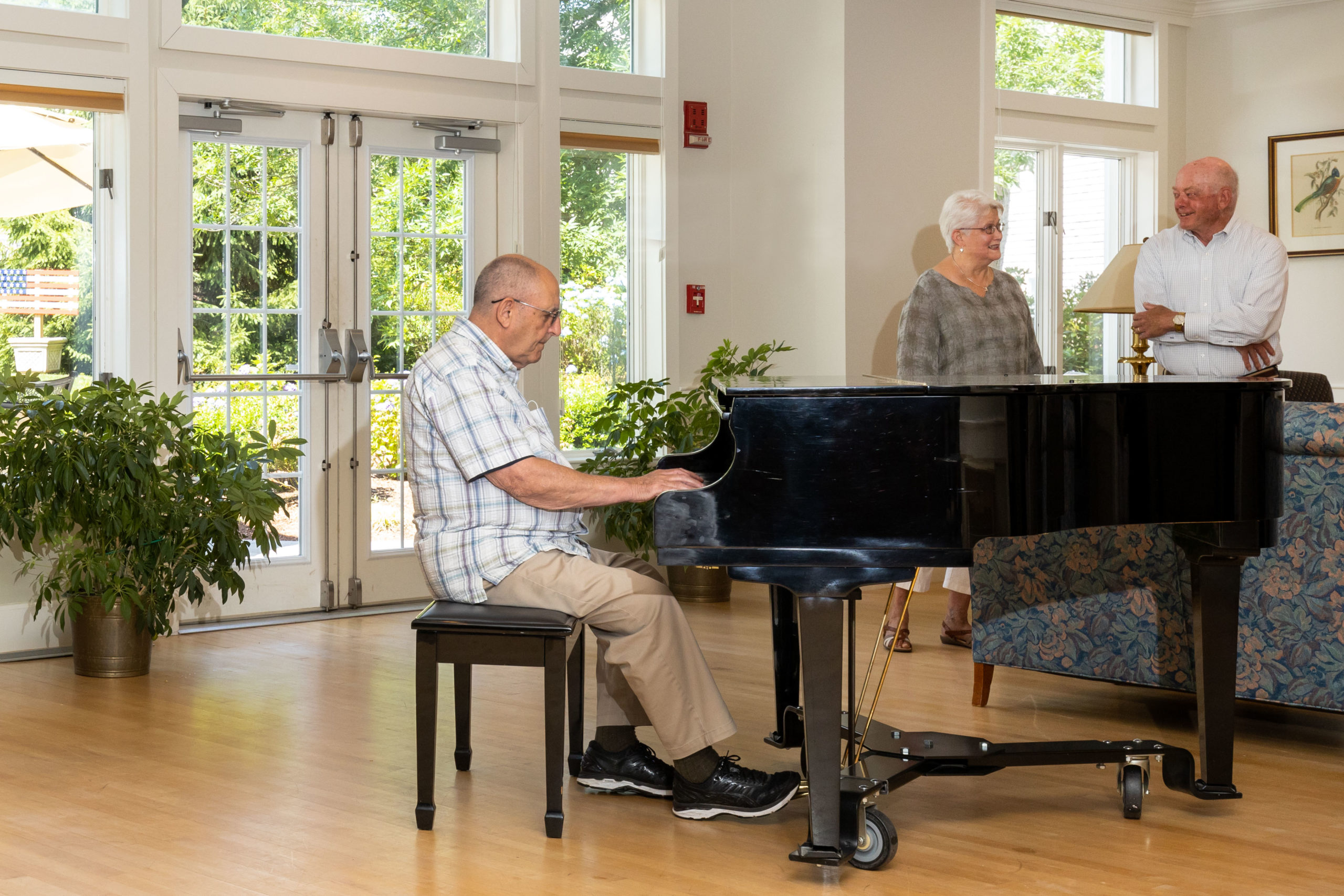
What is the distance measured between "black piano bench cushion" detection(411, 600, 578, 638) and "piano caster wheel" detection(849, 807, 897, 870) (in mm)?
691

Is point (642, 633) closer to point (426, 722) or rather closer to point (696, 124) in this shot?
point (426, 722)

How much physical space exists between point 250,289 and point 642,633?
314 cm

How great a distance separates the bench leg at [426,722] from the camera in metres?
2.89

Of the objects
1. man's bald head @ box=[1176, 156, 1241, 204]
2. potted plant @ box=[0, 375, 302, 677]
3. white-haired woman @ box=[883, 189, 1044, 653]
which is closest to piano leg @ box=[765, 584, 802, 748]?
white-haired woman @ box=[883, 189, 1044, 653]

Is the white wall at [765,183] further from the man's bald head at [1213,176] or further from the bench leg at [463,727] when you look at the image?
the bench leg at [463,727]

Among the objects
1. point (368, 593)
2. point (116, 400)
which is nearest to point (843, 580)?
point (116, 400)

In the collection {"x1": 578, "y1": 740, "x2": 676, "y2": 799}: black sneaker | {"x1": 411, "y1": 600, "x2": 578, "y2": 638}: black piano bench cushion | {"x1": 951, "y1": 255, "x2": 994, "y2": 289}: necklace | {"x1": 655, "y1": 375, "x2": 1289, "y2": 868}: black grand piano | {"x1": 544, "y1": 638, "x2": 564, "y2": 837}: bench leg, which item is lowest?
{"x1": 578, "y1": 740, "x2": 676, "y2": 799}: black sneaker

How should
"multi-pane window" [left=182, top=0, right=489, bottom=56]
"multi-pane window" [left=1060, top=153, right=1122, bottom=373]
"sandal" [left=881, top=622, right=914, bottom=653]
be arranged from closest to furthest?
"sandal" [left=881, top=622, right=914, bottom=653] → "multi-pane window" [left=182, top=0, right=489, bottom=56] → "multi-pane window" [left=1060, top=153, right=1122, bottom=373]

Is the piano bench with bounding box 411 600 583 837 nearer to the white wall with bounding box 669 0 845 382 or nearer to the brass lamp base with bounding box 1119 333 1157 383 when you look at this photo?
the brass lamp base with bounding box 1119 333 1157 383

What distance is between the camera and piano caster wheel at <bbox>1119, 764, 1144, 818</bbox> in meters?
3.06

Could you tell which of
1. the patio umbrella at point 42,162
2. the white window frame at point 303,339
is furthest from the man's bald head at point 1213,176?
the patio umbrella at point 42,162

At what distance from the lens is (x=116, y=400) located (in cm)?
449

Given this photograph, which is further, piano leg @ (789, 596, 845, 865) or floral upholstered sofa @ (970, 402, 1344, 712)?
floral upholstered sofa @ (970, 402, 1344, 712)

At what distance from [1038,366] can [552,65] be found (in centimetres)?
255
